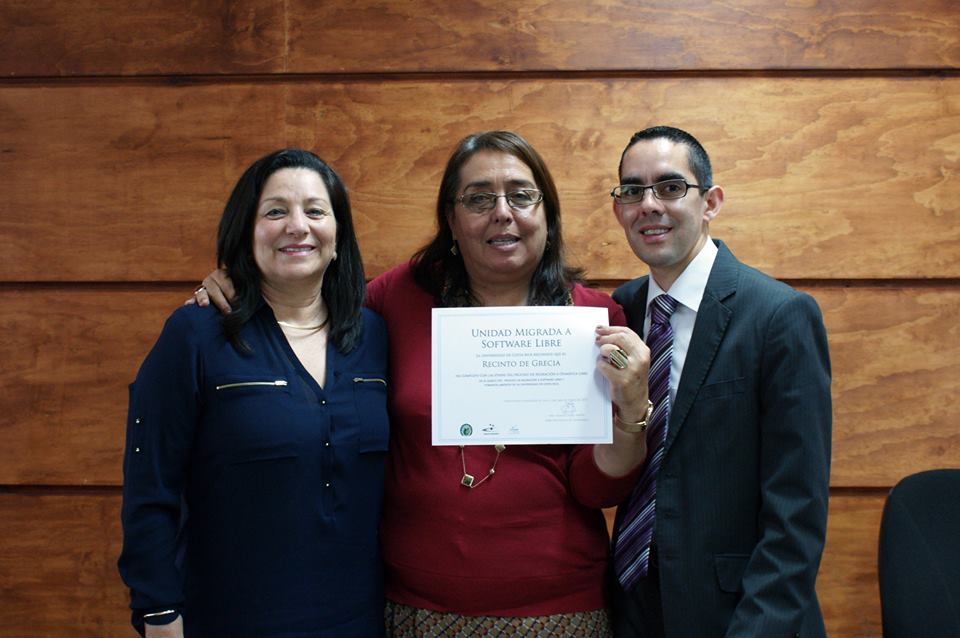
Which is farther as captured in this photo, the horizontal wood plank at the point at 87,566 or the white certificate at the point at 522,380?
the horizontal wood plank at the point at 87,566

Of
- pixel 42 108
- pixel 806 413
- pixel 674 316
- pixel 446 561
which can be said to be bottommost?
pixel 446 561

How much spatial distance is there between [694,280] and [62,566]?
202 cm

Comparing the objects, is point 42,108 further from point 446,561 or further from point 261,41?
point 446,561

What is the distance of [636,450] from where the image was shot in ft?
4.88

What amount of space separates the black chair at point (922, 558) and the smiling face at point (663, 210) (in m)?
0.80

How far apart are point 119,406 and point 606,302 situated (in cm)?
150

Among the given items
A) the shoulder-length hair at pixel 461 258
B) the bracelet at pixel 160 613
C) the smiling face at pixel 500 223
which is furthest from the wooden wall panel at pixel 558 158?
the bracelet at pixel 160 613

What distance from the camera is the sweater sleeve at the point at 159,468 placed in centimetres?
138

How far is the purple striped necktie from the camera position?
151cm

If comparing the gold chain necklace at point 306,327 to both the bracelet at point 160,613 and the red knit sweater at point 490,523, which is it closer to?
the red knit sweater at point 490,523

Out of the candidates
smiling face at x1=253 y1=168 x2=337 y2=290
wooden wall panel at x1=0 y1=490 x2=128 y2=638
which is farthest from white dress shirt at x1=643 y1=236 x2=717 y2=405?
wooden wall panel at x1=0 y1=490 x2=128 y2=638

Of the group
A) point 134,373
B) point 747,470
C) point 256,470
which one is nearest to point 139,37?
point 134,373

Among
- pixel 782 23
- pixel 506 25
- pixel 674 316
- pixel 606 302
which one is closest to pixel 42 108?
pixel 506 25

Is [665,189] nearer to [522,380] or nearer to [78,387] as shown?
[522,380]
